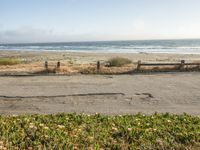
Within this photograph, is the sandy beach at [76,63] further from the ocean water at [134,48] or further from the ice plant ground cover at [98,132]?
the ocean water at [134,48]

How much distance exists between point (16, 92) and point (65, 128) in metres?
9.48

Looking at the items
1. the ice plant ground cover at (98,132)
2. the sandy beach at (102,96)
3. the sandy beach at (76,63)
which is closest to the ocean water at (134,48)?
the sandy beach at (76,63)

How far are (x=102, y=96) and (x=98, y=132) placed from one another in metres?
8.14

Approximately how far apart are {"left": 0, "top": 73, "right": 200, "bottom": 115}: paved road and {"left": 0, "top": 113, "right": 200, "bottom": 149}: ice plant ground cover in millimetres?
4110

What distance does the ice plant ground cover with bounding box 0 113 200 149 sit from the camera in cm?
551

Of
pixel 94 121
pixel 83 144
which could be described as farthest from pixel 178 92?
pixel 83 144

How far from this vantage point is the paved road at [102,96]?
1175 centimetres

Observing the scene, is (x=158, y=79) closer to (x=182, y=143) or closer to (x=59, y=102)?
(x=59, y=102)

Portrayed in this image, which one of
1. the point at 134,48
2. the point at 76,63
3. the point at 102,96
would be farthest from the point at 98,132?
the point at 134,48

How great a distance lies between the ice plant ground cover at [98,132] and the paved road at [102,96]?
4.11 metres

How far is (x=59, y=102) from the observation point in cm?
1304

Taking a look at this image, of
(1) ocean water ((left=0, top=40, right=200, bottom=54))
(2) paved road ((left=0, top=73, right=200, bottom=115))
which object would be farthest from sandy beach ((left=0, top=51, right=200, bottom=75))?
(1) ocean water ((left=0, top=40, right=200, bottom=54))

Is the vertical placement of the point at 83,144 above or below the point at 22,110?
above

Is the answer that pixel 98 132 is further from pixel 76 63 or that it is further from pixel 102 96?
pixel 76 63
